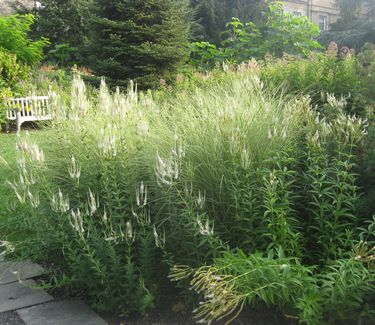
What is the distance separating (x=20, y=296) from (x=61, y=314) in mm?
438

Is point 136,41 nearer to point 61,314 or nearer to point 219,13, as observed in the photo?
point 61,314

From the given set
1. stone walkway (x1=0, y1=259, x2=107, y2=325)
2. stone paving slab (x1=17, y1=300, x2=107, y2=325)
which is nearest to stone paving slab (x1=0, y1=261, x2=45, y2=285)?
stone walkway (x1=0, y1=259, x2=107, y2=325)

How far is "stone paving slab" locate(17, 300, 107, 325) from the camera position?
8.89 feet

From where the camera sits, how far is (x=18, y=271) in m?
3.41

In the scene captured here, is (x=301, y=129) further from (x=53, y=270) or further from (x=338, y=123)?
(x=53, y=270)

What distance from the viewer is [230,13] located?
23469 millimetres

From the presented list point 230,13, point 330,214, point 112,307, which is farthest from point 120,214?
point 230,13

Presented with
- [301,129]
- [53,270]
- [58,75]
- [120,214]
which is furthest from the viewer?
[58,75]

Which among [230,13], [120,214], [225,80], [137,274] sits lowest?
[137,274]

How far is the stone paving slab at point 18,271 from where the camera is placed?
333cm

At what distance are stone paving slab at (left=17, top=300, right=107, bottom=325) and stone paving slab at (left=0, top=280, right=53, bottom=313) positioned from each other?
8cm

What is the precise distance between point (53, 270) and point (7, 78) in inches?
372

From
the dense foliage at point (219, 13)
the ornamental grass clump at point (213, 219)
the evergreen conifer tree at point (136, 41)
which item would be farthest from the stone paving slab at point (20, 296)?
the dense foliage at point (219, 13)

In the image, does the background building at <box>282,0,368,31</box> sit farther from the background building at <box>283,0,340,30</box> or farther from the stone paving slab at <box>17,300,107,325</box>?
the stone paving slab at <box>17,300,107,325</box>
